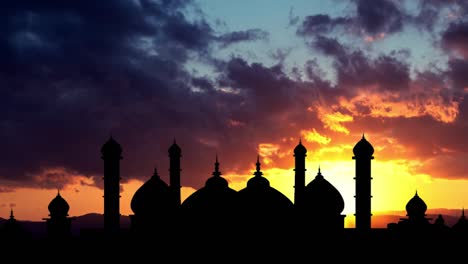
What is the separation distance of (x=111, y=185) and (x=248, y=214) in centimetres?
797

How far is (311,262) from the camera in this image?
34.9 metres

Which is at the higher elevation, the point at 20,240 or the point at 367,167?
the point at 367,167

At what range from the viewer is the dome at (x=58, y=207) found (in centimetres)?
3862

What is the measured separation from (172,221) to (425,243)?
13.7 metres

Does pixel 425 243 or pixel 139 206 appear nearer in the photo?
pixel 425 243

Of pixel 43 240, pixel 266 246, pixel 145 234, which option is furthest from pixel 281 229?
pixel 43 240

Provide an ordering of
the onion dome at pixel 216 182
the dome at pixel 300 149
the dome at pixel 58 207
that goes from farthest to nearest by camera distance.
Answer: the dome at pixel 300 149, the dome at pixel 58 207, the onion dome at pixel 216 182

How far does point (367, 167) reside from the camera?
119 feet

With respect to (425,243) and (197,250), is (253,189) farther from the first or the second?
(425,243)

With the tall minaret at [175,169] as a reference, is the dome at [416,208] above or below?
below

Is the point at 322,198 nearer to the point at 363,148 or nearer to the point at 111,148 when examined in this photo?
the point at 363,148

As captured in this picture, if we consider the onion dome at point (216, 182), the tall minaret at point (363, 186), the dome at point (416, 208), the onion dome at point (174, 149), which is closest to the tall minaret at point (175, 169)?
the onion dome at point (174, 149)

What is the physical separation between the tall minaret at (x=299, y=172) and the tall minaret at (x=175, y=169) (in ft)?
24.2

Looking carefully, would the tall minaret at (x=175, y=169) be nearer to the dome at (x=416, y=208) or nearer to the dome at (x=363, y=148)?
the dome at (x=363, y=148)
